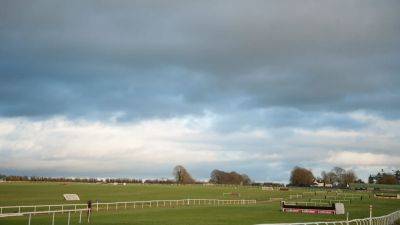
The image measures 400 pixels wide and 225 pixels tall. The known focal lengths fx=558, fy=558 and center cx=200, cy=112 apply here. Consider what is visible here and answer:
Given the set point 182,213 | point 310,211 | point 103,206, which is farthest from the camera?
point 103,206

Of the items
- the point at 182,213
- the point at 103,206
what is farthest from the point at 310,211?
the point at 103,206

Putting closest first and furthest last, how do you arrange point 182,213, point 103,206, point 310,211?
point 182,213, point 310,211, point 103,206

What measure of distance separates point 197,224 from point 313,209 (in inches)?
858

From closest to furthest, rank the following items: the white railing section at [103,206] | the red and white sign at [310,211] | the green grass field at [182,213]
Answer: the green grass field at [182,213] → the white railing section at [103,206] → the red and white sign at [310,211]

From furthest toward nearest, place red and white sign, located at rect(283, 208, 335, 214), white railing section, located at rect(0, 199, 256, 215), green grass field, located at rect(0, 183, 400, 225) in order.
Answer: red and white sign, located at rect(283, 208, 335, 214) < white railing section, located at rect(0, 199, 256, 215) < green grass field, located at rect(0, 183, 400, 225)

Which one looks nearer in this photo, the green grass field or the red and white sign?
the green grass field

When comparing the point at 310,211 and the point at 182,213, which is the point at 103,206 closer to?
the point at 182,213

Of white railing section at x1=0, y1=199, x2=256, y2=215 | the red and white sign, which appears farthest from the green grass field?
white railing section at x1=0, y1=199, x2=256, y2=215

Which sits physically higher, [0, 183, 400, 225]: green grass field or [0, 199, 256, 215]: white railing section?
[0, 199, 256, 215]: white railing section

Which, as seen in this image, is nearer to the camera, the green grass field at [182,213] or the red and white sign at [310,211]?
the green grass field at [182,213]

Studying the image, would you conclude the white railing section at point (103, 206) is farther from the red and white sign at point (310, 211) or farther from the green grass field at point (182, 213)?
the red and white sign at point (310, 211)

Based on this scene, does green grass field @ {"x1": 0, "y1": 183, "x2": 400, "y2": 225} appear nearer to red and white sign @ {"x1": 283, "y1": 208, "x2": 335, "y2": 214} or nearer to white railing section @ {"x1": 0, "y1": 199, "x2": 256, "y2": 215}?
red and white sign @ {"x1": 283, "y1": 208, "x2": 335, "y2": 214}

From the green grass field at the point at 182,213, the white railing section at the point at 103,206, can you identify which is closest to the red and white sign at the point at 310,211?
the green grass field at the point at 182,213

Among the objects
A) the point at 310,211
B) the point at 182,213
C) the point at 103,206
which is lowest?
the point at 310,211
